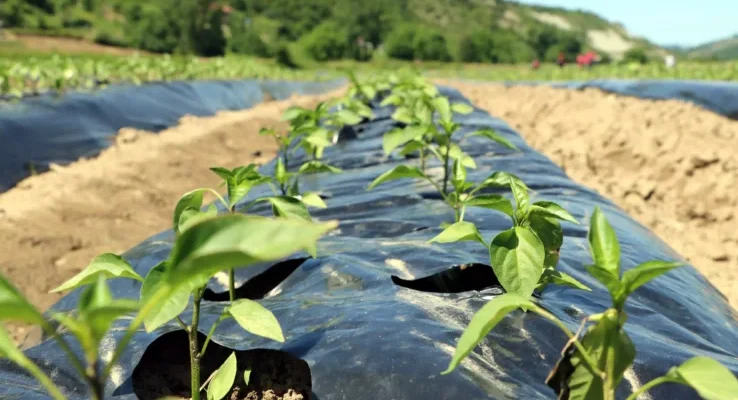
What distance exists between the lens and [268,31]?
4691 cm

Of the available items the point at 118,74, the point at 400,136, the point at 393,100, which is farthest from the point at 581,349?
the point at 118,74

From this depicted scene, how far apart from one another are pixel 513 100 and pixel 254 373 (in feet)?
30.8

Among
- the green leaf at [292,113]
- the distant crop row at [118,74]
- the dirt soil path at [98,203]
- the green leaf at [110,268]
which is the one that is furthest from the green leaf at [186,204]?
the distant crop row at [118,74]

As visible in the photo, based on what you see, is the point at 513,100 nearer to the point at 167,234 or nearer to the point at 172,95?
the point at 172,95

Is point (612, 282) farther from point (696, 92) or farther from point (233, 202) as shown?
point (696, 92)

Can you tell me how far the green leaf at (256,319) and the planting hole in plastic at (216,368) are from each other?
0.23 meters

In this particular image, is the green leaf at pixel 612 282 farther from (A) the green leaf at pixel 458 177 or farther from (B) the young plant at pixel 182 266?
(A) the green leaf at pixel 458 177

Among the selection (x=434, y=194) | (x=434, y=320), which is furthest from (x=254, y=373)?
(x=434, y=194)

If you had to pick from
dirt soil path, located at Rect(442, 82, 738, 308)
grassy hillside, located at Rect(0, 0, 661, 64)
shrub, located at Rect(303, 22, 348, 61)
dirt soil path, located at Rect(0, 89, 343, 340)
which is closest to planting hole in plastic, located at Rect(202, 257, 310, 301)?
dirt soil path, located at Rect(0, 89, 343, 340)

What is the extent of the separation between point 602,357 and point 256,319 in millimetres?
649

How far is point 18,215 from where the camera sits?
422 centimetres

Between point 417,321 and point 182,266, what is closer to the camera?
point 182,266

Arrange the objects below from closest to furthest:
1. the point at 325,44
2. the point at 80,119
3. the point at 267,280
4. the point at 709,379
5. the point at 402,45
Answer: the point at 709,379 < the point at 267,280 < the point at 80,119 < the point at 325,44 < the point at 402,45


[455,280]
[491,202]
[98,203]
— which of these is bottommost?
[98,203]
